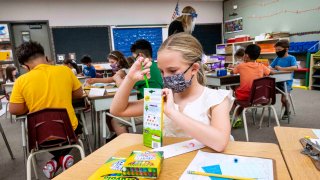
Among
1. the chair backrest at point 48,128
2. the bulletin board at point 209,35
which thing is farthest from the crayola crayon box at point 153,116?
the bulletin board at point 209,35

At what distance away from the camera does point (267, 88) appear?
2.70m

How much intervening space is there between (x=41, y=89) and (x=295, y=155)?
1.73 m

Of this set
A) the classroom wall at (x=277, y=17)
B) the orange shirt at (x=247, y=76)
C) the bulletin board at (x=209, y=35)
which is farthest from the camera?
the bulletin board at (x=209, y=35)

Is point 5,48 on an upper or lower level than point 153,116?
upper

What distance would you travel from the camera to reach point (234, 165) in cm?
76

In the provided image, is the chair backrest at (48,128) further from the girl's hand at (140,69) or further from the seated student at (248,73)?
the seated student at (248,73)

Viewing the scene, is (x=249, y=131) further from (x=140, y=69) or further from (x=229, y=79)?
(x=140, y=69)

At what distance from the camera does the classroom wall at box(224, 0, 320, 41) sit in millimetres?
5566

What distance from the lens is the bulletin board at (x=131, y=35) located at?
7.25 meters

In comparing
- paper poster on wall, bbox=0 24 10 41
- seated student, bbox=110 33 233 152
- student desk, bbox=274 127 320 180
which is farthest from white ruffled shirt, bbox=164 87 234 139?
paper poster on wall, bbox=0 24 10 41

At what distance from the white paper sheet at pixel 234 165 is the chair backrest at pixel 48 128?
1.17 meters

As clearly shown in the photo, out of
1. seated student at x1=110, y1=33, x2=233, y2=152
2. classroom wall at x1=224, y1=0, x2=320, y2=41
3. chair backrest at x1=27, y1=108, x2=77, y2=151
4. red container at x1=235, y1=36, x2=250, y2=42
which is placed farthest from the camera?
red container at x1=235, y1=36, x2=250, y2=42

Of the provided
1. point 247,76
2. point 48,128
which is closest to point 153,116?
point 48,128

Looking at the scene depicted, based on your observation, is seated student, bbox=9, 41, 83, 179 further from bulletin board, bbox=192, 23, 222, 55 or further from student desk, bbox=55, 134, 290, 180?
bulletin board, bbox=192, 23, 222, 55
